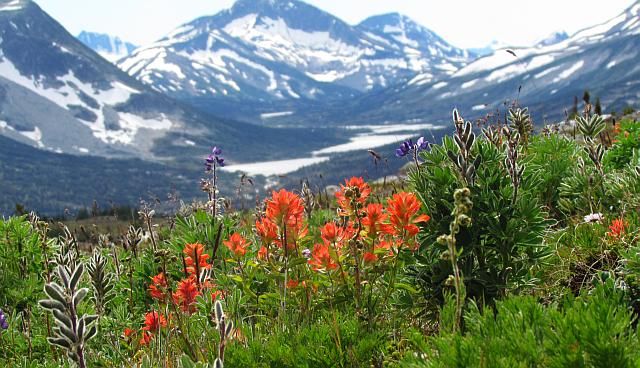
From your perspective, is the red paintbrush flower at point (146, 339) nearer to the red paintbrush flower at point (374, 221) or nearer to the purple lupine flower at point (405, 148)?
the red paintbrush flower at point (374, 221)

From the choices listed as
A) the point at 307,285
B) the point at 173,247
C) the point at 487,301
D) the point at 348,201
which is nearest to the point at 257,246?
the point at 173,247

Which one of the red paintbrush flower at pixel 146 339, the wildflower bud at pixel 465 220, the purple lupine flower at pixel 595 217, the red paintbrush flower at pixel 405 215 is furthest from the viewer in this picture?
the purple lupine flower at pixel 595 217

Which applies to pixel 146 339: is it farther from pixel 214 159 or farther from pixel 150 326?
pixel 214 159

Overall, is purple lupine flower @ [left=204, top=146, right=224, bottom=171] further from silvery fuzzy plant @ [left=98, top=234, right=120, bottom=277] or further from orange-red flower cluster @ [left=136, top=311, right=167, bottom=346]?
orange-red flower cluster @ [left=136, top=311, right=167, bottom=346]

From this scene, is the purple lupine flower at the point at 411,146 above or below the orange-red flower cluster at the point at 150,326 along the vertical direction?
above

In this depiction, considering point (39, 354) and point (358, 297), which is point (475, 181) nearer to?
point (358, 297)

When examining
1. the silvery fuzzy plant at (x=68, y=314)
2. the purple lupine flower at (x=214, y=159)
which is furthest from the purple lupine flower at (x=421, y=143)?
the silvery fuzzy plant at (x=68, y=314)

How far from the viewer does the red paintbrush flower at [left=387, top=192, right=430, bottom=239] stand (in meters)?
3.42

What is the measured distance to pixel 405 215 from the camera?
3.44m

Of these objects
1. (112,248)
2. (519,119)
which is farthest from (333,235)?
(519,119)

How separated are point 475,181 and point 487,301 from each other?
754 mm

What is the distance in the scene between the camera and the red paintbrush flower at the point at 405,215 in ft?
11.2

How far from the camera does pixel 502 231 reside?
3.46 metres

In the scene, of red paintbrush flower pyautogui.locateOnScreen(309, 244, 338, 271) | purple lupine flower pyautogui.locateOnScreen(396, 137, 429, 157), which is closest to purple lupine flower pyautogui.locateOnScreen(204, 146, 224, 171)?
purple lupine flower pyautogui.locateOnScreen(396, 137, 429, 157)
